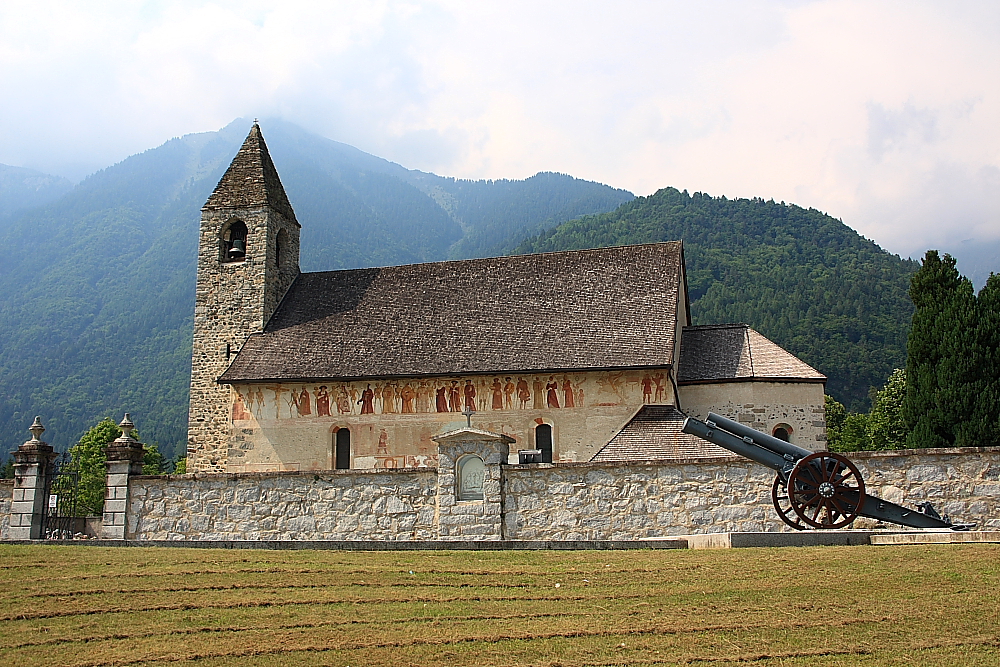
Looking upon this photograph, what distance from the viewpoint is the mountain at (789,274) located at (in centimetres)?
7650

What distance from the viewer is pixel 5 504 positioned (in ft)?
70.3

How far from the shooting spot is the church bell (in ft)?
117

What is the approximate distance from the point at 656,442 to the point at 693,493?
6.36 meters

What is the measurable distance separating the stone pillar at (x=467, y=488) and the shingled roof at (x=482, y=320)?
9.40 m

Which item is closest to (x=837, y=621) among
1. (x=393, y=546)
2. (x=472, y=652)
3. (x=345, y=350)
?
(x=472, y=652)

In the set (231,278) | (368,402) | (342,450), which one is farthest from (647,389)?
(231,278)

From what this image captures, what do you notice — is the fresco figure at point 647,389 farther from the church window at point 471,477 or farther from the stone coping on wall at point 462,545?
the stone coping on wall at point 462,545

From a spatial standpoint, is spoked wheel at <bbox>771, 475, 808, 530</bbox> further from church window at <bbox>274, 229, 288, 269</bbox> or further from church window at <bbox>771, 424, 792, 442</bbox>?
church window at <bbox>274, 229, 288, 269</bbox>

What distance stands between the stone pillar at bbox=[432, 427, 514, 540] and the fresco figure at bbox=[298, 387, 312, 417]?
480 inches

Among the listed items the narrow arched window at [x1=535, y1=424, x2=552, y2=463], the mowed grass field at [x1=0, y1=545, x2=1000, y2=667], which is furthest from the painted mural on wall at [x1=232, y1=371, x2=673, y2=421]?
the mowed grass field at [x1=0, y1=545, x2=1000, y2=667]

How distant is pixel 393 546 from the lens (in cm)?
1594

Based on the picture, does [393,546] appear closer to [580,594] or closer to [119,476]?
[580,594]

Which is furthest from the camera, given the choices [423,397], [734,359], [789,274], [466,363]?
[789,274]

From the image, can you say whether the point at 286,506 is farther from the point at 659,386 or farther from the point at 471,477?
the point at 659,386
